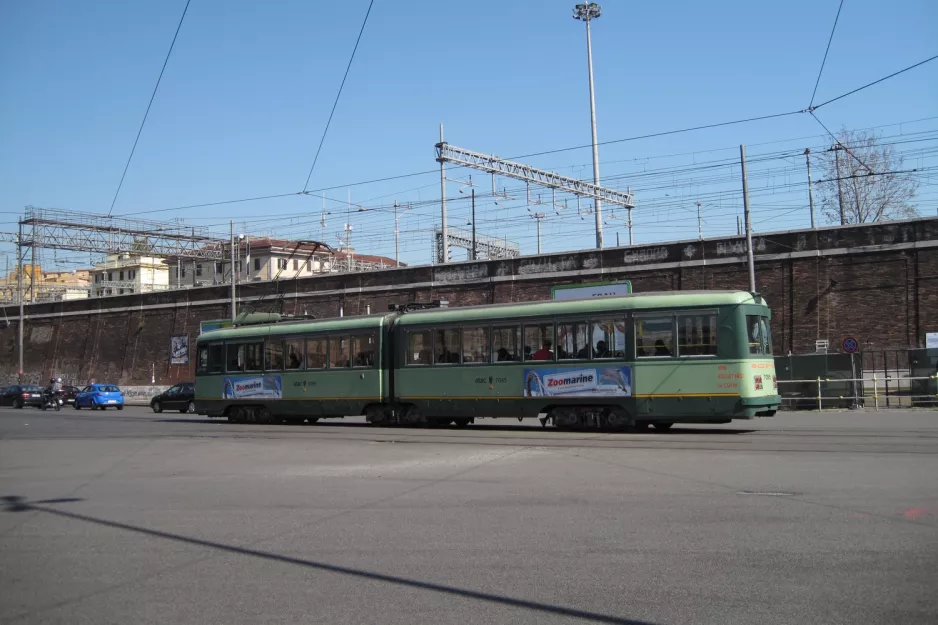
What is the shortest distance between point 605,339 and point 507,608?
1493 centimetres

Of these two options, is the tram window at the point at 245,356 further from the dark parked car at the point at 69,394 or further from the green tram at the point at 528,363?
the dark parked car at the point at 69,394

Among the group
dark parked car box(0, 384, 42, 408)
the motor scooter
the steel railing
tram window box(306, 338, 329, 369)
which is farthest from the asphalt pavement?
dark parked car box(0, 384, 42, 408)

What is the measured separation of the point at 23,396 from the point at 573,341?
39758mm

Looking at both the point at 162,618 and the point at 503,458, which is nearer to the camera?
the point at 162,618

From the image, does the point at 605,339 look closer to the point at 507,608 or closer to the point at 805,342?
the point at 507,608

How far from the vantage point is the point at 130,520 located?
9602 millimetres

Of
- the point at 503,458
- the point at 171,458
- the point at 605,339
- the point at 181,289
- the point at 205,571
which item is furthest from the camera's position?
the point at 181,289

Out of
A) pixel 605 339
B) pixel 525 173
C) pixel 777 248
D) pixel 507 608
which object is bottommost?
pixel 507 608

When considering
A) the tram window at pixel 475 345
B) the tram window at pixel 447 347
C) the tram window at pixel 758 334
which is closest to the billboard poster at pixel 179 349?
the tram window at pixel 447 347

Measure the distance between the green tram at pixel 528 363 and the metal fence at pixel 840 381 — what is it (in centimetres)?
959

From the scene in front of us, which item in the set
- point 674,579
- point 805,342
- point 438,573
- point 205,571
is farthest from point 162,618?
point 805,342

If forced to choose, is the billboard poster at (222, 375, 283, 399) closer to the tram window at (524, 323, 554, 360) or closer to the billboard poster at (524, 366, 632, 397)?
the tram window at (524, 323, 554, 360)

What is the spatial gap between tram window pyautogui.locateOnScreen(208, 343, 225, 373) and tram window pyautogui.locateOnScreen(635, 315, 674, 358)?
51.0 ft

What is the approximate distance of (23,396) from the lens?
48.8 m
